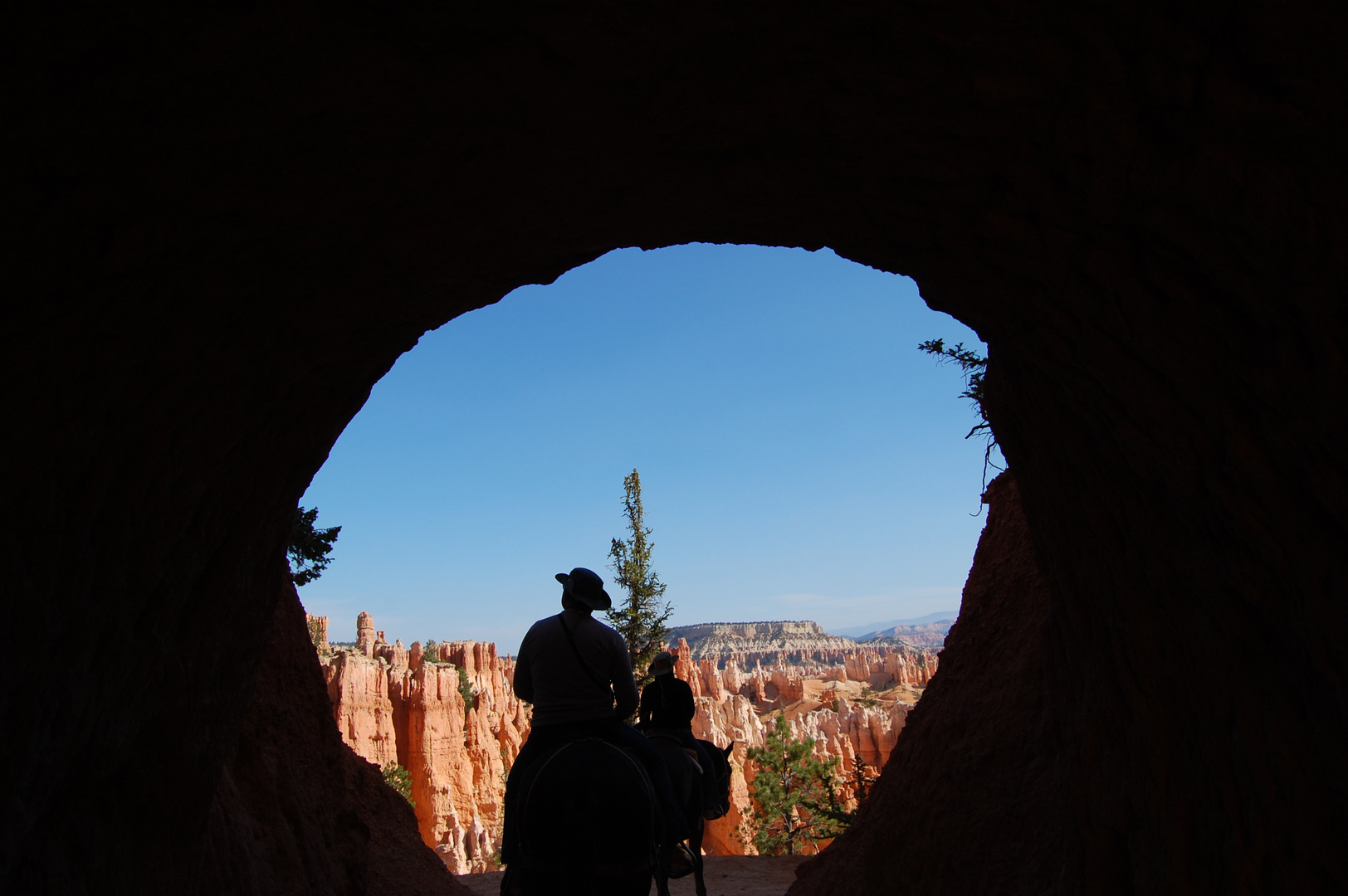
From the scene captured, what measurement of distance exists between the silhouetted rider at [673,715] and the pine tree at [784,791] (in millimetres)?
16712

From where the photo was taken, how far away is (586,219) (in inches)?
144

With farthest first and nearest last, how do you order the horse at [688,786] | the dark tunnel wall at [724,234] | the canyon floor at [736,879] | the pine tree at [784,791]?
the pine tree at [784,791] < the canyon floor at [736,879] < the horse at [688,786] < the dark tunnel wall at [724,234]

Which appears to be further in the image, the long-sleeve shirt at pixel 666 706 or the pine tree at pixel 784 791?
the pine tree at pixel 784 791

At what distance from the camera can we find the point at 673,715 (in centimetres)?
807

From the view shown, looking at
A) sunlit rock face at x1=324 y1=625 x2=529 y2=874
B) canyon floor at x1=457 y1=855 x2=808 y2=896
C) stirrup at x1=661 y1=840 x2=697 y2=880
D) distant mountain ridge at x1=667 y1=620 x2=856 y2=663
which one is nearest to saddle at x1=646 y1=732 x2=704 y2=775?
stirrup at x1=661 y1=840 x2=697 y2=880

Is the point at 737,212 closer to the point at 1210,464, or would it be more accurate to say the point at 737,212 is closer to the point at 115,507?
the point at 1210,464

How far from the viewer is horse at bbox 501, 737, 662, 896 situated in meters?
4.79

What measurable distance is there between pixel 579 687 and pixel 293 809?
9.03 feet

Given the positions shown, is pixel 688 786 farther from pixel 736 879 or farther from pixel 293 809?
pixel 736 879

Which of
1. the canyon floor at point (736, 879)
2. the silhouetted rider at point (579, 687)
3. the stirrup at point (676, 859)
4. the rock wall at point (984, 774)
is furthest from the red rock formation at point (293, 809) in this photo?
the rock wall at point (984, 774)

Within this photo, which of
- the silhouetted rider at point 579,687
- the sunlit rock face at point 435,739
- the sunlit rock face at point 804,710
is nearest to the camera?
the silhouetted rider at point 579,687

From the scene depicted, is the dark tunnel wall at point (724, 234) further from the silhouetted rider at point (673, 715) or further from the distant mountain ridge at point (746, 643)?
the distant mountain ridge at point (746, 643)

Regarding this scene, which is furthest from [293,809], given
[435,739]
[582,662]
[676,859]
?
[435,739]

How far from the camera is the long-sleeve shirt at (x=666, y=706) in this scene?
807cm
